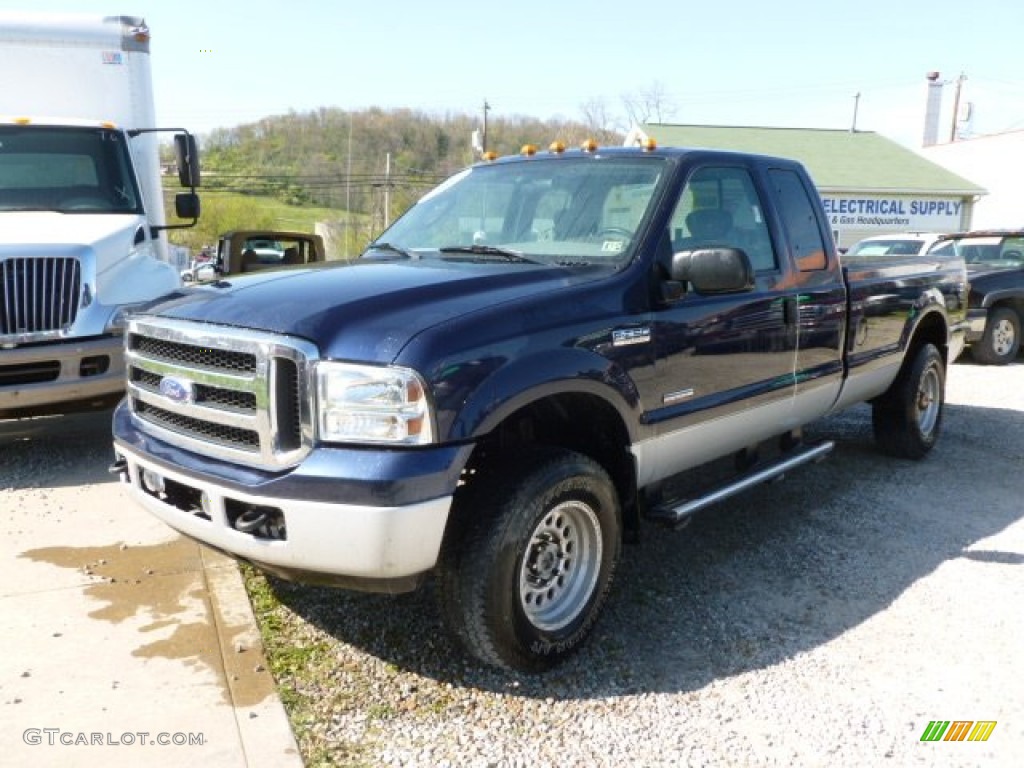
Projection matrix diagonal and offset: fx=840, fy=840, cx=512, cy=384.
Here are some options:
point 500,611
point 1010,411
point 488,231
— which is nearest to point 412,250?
point 488,231

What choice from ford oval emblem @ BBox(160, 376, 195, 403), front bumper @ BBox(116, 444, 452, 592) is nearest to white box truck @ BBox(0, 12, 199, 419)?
ford oval emblem @ BBox(160, 376, 195, 403)

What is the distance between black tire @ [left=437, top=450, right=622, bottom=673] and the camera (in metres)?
2.95

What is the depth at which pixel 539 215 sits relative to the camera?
13.3 ft

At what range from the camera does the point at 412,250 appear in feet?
13.8

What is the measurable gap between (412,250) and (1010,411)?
6.68 m

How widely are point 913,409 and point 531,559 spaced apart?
4.04 metres

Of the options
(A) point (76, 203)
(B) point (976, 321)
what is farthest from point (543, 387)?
(B) point (976, 321)

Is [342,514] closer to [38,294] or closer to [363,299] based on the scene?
[363,299]

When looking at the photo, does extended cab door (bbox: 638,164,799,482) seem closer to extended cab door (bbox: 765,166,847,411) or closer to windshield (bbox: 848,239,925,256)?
extended cab door (bbox: 765,166,847,411)

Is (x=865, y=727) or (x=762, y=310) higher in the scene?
(x=762, y=310)

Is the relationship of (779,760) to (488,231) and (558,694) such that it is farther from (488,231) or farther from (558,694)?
(488,231)

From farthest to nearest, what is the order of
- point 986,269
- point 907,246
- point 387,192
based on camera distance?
point 387,192 → point 907,246 → point 986,269

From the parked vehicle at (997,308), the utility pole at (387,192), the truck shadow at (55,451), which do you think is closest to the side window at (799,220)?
the truck shadow at (55,451)

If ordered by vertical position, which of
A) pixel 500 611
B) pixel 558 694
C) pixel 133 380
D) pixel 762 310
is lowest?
pixel 558 694
